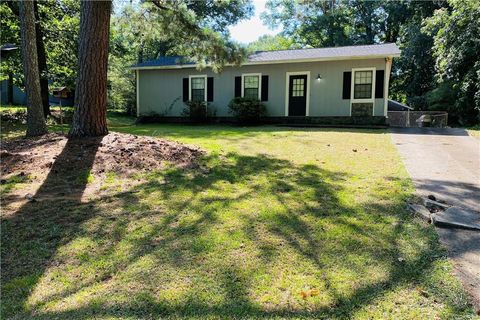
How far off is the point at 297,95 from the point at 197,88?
4.52 m

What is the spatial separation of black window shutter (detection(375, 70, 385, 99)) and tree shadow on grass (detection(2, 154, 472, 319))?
10.1 m

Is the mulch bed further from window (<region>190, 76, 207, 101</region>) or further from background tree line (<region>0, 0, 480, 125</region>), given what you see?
window (<region>190, 76, 207, 101</region>)

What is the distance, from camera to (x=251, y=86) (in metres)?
15.3

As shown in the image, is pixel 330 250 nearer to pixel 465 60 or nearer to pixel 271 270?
pixel 271 270

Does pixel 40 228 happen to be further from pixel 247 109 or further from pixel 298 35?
pixel 298 35

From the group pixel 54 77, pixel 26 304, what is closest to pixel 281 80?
pixel 54 77

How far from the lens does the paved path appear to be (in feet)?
8.44

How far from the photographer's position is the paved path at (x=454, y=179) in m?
2.57

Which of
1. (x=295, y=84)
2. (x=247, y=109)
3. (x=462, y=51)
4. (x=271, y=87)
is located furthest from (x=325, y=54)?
(x=462, y=51)

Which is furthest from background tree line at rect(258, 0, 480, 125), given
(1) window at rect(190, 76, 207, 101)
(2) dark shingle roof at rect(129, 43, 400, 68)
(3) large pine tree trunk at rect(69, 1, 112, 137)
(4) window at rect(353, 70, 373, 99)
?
(3) large pine tree trunk at rect(69, 1, 112, 137)

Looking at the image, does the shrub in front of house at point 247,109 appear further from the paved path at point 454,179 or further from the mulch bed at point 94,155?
the mulch bed at point 94,155

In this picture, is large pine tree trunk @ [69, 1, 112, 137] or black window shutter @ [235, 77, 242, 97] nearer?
large pine tree trunk @ [69, 1, 112, 137]

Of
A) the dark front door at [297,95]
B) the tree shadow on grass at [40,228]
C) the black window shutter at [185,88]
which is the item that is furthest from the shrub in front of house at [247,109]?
the tree shadow on grass at [40,228]

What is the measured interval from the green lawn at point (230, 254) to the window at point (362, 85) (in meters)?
9.60
